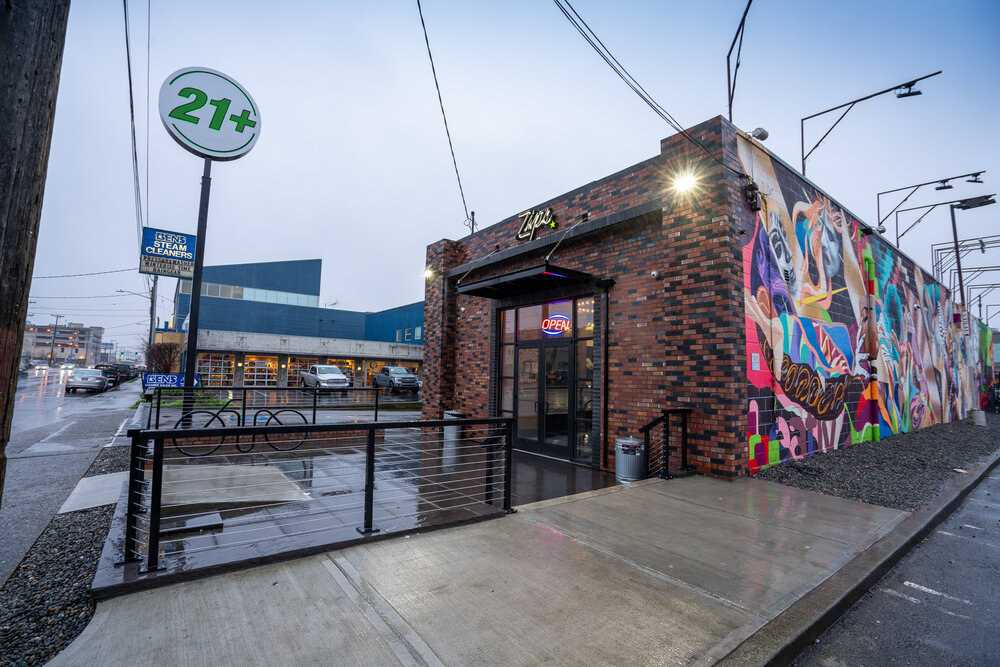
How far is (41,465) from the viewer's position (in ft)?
24.1

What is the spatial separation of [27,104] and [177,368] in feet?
152

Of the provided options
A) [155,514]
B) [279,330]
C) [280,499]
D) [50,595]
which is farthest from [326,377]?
[155,514]

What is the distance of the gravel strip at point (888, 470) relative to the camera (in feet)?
20.0

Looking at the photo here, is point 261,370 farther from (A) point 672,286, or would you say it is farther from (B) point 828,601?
(B) point 828,601

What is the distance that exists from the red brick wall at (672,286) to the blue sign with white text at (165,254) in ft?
28.8

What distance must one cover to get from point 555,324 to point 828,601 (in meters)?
6.92

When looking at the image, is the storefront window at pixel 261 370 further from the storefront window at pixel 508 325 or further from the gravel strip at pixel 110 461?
the storefront window at pixel 508 325

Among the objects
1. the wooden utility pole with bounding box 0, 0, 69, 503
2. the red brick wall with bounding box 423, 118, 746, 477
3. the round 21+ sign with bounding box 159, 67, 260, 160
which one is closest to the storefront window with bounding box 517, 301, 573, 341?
the red brick wall with bounding box 423, 118, 746, 477

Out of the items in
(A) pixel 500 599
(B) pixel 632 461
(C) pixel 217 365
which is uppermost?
(C) pixel 217 365

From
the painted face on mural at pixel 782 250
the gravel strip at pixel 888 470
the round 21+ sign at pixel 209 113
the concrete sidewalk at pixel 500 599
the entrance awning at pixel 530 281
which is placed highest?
the round 21+ sign at pixel 209 113

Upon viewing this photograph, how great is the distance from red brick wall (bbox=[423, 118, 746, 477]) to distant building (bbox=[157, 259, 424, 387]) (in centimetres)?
2969

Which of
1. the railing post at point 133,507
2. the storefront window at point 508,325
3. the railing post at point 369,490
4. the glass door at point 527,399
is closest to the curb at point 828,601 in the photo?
→ the railing post at point 369,490

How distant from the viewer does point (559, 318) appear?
31.2 feet

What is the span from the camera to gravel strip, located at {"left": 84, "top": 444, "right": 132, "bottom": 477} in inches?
275
